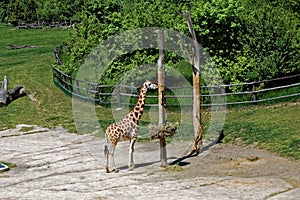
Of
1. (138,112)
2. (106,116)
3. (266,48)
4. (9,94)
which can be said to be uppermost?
(266,48)

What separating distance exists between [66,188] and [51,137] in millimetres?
7848

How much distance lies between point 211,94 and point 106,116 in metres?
5.44

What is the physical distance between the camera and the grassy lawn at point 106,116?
22.6 meters

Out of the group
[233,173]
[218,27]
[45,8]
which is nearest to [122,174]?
[233,173]

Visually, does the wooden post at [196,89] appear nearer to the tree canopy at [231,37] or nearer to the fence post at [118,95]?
the tree canopy at [231,37]

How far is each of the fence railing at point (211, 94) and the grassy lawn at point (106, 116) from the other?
679 mm

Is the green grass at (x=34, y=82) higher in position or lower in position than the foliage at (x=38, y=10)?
lower

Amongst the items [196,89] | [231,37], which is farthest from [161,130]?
[231,37]

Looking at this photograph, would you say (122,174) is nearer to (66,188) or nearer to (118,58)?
(66,188)

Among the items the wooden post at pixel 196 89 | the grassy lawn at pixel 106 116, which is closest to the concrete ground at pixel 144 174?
the wooden post at pixel 196 89

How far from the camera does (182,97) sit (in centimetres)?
Answer: 2823

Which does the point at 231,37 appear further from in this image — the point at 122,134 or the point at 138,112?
the point at 122,134

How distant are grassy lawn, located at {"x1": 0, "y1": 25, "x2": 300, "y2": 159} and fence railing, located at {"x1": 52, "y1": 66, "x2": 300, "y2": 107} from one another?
679 millimetres

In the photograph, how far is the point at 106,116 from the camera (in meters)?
29.1
